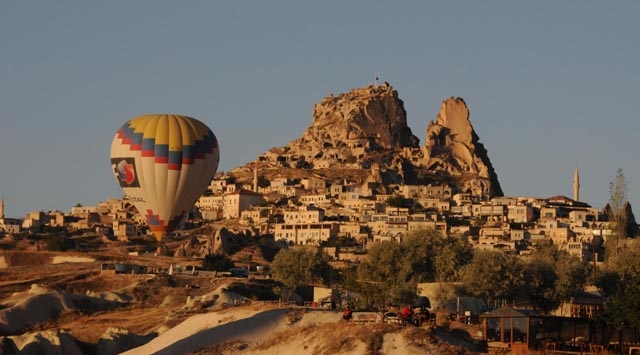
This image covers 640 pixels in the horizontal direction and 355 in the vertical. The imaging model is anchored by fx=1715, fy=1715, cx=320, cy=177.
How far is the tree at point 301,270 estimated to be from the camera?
3989 inches

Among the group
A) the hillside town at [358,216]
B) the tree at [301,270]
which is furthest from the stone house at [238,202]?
the tree at [301,270]

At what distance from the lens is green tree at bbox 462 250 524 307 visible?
8138cm

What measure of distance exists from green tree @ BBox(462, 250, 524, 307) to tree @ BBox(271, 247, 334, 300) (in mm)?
16411

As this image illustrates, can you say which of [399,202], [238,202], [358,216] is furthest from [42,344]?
[238,202]

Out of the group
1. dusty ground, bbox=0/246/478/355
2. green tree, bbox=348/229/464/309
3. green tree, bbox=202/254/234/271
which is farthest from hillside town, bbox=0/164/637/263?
green tree, bbox=348/229/464/309

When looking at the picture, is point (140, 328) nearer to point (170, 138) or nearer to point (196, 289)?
point (170, 138)

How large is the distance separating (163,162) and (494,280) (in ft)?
56.0

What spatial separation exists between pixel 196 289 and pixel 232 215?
262 feet

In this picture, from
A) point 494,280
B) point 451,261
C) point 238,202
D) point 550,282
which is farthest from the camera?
point 238,202

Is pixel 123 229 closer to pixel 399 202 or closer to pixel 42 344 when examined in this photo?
pixel 399 202

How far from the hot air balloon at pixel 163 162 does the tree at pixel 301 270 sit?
18885 millimetres

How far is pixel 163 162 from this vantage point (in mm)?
79375

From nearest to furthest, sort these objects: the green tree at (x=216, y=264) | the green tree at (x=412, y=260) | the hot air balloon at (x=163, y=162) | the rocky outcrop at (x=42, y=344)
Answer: the rocky outcrop at (x=42, y=344), the hot air balloon at (x=163, y=162), the green tree at (x=412, y=260), the green tree at (x=216, y=264)

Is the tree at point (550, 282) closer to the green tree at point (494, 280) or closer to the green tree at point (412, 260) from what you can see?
the green tree at point (494, 280)
